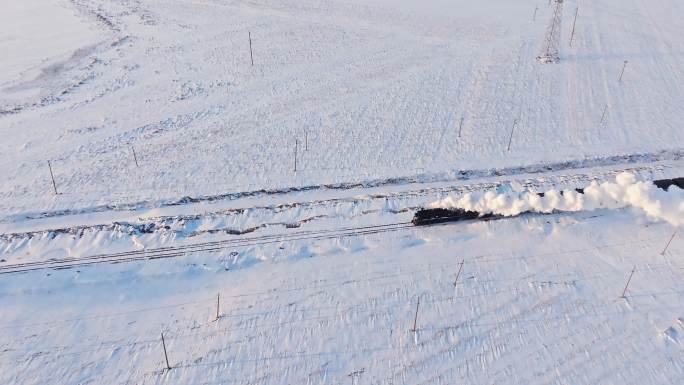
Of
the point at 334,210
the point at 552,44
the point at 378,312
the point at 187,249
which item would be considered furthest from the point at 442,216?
the point at 552,44

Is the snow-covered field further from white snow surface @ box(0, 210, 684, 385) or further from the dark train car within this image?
the dark train car

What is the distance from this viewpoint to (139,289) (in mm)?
15344

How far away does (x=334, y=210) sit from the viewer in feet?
60.5

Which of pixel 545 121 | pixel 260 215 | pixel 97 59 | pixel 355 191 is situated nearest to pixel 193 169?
pixel 260 215

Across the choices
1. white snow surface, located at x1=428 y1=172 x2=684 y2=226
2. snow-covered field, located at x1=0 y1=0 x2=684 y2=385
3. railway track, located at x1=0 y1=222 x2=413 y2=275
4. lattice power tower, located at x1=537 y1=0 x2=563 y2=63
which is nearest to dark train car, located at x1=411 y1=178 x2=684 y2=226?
white snow surface, located at x1=428 y1=172 x2=684 y2=226

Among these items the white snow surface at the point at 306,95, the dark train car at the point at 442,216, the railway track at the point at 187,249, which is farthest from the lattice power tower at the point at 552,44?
the railway track at the point at 187,249

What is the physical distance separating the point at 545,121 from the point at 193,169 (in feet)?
54.0

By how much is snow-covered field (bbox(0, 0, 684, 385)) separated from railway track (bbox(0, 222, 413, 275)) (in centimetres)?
10

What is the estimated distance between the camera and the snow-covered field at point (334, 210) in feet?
45.4

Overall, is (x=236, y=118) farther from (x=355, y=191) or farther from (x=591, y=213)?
(x=591, y=213)

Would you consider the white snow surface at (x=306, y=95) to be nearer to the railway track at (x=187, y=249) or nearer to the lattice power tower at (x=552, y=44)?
the lattice power tower at (x=552, y=44)

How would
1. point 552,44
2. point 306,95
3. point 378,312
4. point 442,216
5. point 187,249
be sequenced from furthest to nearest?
1. point 552,44
2. point 306,95
3. point 442,216
4. point 187,249
5. point 378,312

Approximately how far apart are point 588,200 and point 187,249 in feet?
44.2

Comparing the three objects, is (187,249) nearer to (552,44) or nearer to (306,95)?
(306,95)
